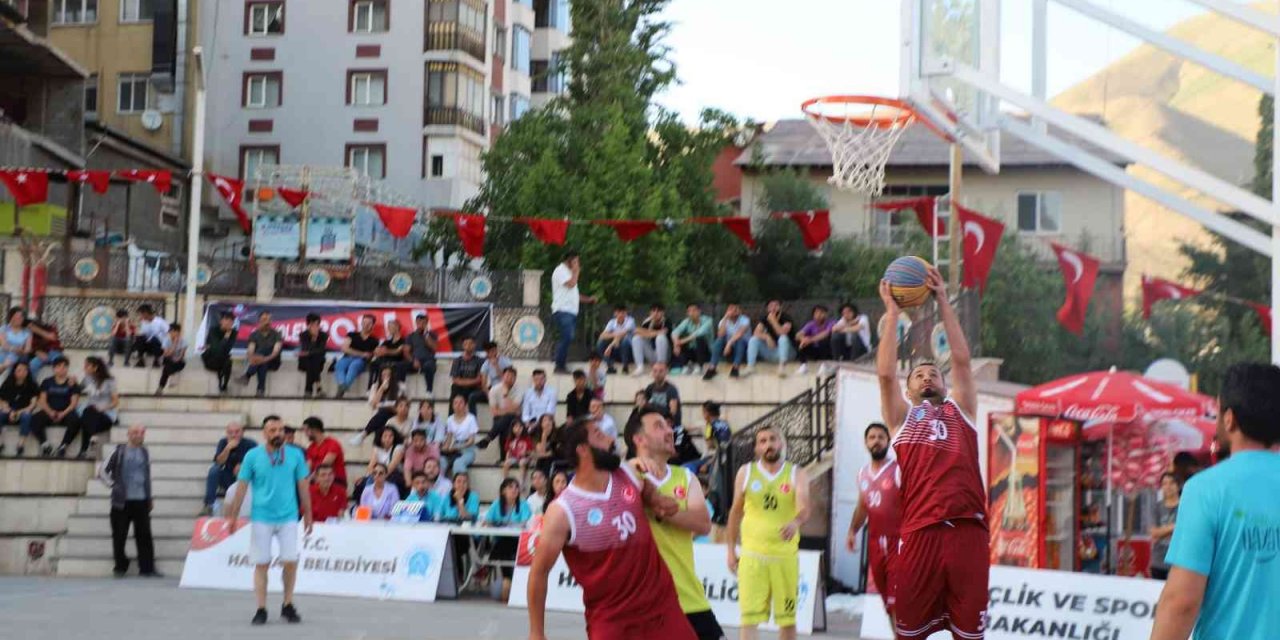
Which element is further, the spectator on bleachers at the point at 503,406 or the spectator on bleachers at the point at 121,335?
the spectator on bleachers at the point at 121,335

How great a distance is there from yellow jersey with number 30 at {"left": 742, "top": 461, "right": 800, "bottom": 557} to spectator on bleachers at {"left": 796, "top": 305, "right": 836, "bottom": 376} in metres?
13.0

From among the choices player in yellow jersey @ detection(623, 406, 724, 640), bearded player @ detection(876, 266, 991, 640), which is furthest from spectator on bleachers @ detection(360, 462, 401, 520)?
bearded player @ detection(876, 266, 991, 640)

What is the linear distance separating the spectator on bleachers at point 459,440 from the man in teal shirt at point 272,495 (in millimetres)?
7202

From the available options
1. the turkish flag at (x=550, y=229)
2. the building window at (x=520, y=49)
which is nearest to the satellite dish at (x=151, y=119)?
the building window at (x=520, y=49)

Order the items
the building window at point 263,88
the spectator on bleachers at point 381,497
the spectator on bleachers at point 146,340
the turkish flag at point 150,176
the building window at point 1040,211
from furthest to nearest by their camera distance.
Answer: the building window at point 1040,211 → the building window at point 263,88 → the turkish flag at point 150,176 → the spectator on bleachers at point 146,340 → the spectator on bleachers at point 381,497

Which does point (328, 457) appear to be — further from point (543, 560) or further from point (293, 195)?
point (543, 560)

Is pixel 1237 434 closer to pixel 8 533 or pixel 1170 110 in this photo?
pixel 8 533

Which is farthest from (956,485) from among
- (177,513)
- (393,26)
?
(393,26)

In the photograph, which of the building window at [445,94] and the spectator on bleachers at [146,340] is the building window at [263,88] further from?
the spectator on bleachers at [146,340]

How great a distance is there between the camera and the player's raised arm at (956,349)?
8844 mm

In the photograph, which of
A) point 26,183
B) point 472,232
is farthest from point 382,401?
point 26,183

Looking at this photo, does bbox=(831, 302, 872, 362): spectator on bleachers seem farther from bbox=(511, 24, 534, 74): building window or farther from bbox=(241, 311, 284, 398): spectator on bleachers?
bbox=(511, 24, 534, 74): building window

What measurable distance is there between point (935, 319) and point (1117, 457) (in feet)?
→ 19.1

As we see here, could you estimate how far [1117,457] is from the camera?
64.6ft
